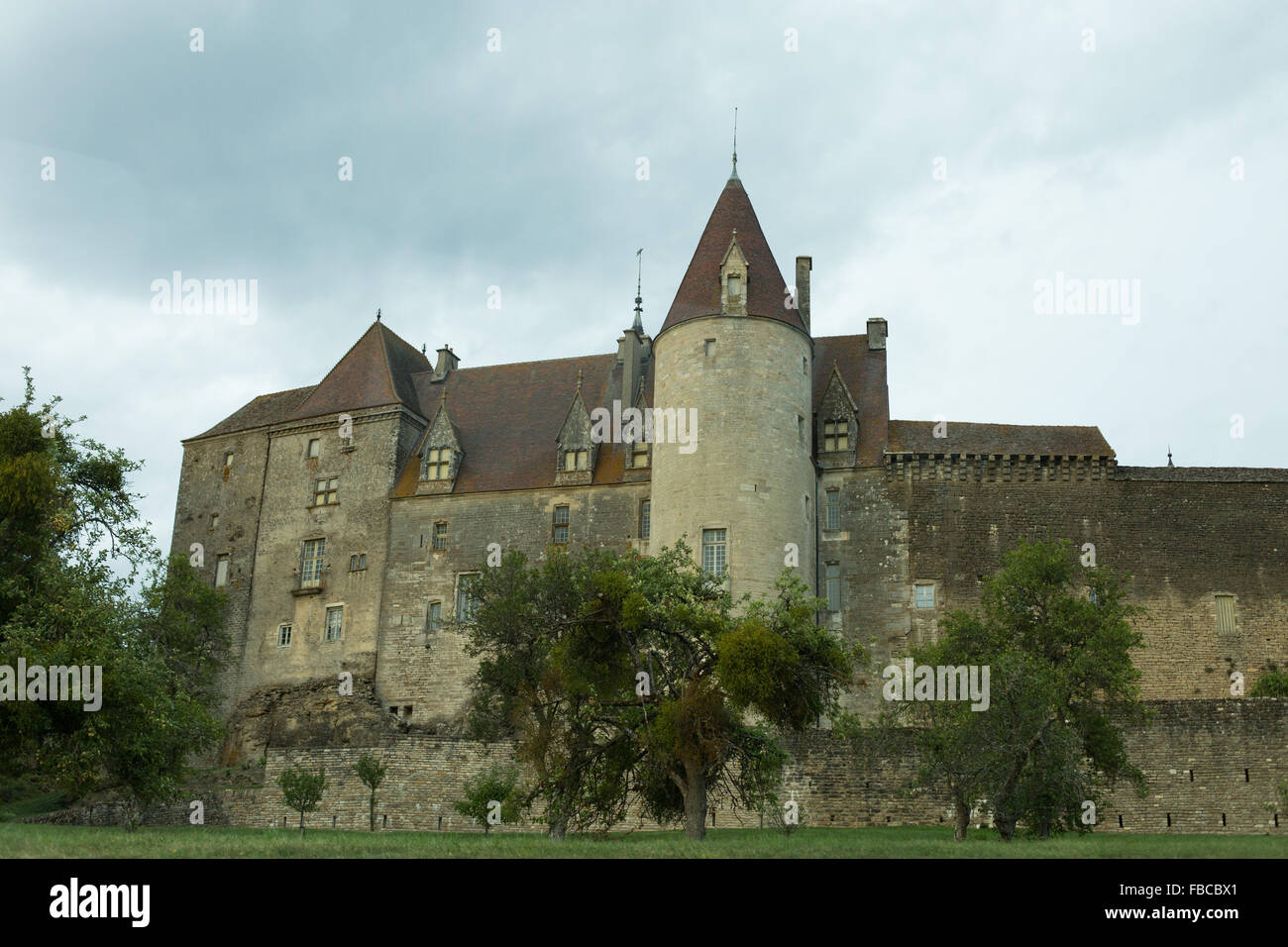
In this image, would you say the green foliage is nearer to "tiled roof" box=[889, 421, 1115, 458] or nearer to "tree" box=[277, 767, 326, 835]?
"tiled roof" box=[889, 421, 1115, 458]

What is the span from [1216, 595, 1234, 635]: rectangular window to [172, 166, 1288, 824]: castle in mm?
73

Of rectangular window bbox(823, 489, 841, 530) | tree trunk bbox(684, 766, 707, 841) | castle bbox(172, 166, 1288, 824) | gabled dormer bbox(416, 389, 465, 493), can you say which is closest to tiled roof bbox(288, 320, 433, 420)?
castle bbox(172, 166, 1288, 824)

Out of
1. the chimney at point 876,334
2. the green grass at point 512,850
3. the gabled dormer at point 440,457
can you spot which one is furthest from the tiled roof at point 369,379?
the green grass at point 512,850

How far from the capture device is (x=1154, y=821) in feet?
111

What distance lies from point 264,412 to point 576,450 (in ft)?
55.7

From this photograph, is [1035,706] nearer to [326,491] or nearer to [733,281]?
[733,281]

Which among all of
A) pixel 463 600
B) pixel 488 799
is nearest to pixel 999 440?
pixel 463 600

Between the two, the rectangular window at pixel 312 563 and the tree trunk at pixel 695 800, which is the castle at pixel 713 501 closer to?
the rectangular window at pixel 312 563

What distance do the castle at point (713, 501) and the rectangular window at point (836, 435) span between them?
84mm

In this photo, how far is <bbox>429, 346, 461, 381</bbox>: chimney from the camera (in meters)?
54.8

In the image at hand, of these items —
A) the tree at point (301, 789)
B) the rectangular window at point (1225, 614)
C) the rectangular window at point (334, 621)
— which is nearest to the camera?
the tree at point (301, 789)

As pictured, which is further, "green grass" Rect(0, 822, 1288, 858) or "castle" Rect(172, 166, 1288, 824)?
"castle" Rect(172, 166, 1288, 824)

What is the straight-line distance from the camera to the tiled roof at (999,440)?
44406 mm
